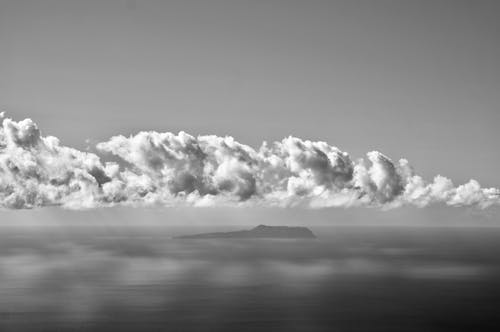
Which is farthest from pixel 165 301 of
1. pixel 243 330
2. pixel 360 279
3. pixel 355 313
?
pixel 360 279

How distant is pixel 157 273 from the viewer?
168m

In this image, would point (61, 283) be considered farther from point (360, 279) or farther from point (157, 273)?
point (360, 279)

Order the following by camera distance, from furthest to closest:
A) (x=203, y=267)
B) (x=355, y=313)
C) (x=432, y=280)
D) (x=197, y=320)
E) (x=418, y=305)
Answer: (x=203, y=267)
(x=432, y=280)
(x=418, y=305)
(x=355, y=313)
(x=197, y=320)

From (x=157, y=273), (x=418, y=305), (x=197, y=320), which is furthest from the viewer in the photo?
(x=157, y=273)

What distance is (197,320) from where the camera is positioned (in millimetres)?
95812

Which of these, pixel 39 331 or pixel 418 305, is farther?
pixel 418 305

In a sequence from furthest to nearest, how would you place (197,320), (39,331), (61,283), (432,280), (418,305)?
1. (432,280)
2. (61,283)
3. (418,305)
4. (197,320)
5. (39,331)

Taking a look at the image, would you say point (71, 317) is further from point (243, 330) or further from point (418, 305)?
point (418, 305)

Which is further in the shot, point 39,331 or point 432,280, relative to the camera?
point 432,280

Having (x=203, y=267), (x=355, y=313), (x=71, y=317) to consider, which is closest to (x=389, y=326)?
(x=355, y=313)

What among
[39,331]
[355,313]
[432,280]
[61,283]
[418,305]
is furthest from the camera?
[432,280]

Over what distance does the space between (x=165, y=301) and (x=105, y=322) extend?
73.7 ft

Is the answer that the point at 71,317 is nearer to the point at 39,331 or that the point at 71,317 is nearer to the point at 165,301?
the point at 39,331

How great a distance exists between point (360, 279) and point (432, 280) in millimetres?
Result: 19044
